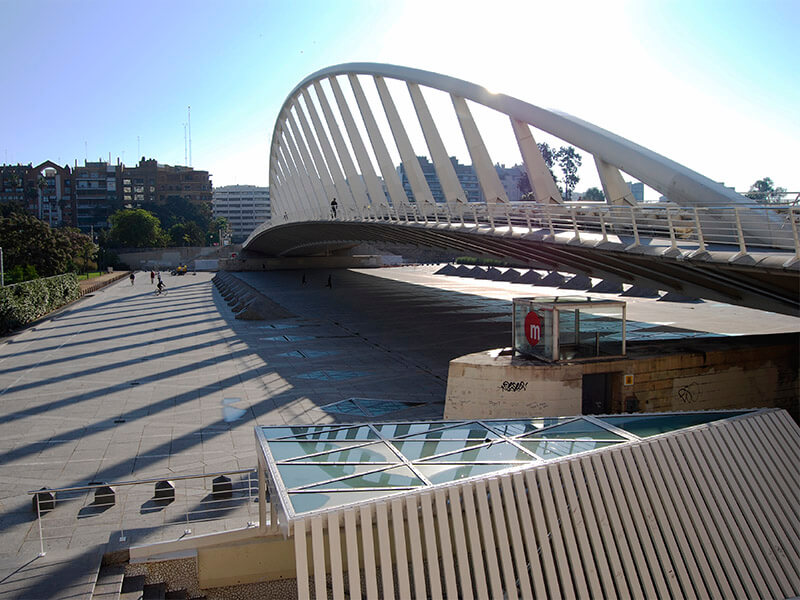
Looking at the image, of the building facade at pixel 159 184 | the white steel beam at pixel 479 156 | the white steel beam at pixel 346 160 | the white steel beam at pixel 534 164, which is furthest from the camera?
the building facade at pixel 159 184

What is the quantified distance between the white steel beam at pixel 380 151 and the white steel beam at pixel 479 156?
4755 mm

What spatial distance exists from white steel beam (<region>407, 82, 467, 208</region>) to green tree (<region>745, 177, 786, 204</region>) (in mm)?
8956

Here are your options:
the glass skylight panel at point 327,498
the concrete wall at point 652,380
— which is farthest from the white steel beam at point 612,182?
the glass skylight panel at point 327,498

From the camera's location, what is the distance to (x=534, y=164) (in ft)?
60.8

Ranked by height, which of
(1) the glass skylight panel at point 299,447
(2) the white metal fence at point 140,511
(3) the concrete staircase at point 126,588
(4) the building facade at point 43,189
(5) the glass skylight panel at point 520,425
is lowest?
(3) the concrete staircase at point 126,588

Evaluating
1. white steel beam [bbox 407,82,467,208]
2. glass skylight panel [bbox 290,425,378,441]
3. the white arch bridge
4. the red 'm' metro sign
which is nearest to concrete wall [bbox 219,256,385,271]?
the white arch bridge

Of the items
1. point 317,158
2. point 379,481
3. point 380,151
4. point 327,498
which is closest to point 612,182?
point 379,481

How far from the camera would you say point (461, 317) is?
32.5 meters

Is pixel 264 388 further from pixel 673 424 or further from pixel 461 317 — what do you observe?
pixel 461 317

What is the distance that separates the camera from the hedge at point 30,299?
3038 cm

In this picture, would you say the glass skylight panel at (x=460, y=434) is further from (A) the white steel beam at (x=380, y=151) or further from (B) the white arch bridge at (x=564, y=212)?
(A) the white steel beam at (x=380, y=151)

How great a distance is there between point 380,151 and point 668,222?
1738 centimetres

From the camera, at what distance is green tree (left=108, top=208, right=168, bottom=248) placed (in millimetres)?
98250

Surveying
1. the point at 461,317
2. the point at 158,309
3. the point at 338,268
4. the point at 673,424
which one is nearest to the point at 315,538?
the point at 673,424
